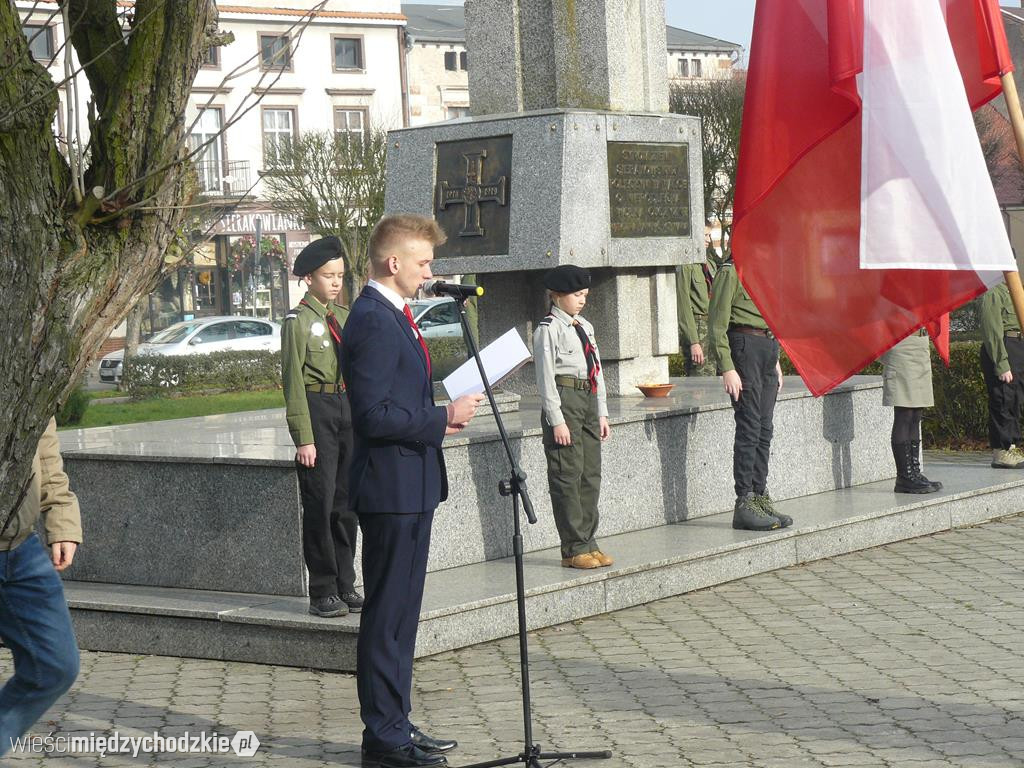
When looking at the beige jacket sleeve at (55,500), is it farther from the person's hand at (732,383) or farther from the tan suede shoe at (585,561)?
the person's hand at (732,383)

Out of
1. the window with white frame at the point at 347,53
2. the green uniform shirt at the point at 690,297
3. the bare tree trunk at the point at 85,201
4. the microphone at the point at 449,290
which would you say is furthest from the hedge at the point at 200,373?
the window with white frame at the point at 347,53

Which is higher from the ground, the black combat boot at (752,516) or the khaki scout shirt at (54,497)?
the khaki scout shirt at (54,497)

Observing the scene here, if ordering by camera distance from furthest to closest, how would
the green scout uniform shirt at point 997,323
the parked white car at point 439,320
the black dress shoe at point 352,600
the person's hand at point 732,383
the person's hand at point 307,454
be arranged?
1. the parked white car at point 439,320
2. the green scout uniform shirt at point 997,323
3. the person's hand at point 732,383
4. the black dress shoe at point 352,600
5. the person's hand at point 307,454

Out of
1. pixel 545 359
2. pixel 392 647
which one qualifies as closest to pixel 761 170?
pixel 392 647

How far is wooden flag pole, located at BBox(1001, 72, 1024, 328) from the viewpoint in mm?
4828

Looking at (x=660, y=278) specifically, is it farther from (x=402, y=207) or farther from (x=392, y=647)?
(x=392, y=647)

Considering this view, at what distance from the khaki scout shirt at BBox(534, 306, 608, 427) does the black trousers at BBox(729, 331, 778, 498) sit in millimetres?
1453

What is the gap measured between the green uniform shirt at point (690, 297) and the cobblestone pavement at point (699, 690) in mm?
4550

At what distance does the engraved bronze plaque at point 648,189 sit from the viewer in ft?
37.9

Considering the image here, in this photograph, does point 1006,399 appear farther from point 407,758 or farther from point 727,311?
point 407,758

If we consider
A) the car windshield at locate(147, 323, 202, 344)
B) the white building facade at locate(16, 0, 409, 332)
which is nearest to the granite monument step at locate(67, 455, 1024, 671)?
the car windshield at locate(147, 323, 202, 344)

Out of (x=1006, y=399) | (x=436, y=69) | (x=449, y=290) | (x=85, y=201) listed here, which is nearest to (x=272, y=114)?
(x=436, y=69)

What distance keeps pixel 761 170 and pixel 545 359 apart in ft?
9.72

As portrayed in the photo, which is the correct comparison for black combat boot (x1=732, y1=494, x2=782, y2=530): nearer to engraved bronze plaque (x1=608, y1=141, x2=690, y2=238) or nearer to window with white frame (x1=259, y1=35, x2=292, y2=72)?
engraved bronze plaque (x1=608, y1=141, x2=690, y2=238)
